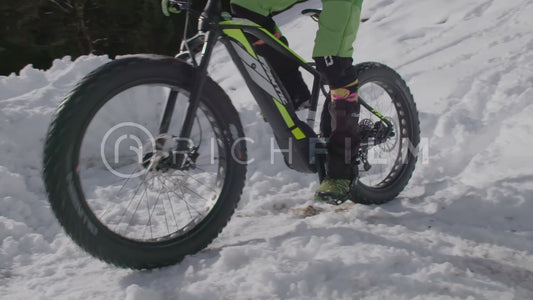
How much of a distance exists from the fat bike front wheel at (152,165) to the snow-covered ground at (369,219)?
0.13m

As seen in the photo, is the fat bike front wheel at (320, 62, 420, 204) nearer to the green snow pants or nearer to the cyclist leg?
the cyclist leg

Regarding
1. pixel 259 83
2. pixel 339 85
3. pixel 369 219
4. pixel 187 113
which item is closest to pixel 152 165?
pixel 187 113

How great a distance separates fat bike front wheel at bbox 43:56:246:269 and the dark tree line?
6.06 meters

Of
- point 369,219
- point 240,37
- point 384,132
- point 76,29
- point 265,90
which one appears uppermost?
point 76,29

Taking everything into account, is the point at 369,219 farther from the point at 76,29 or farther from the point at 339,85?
the point at 76,29

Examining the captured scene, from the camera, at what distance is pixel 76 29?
9203 mm

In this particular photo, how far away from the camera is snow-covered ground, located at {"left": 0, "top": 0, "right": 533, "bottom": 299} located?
2.08 m

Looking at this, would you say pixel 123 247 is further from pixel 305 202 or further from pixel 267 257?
pixel 305 202

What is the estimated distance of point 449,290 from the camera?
2010 millimetres

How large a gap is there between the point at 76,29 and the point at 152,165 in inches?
309

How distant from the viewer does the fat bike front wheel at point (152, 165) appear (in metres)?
2.01

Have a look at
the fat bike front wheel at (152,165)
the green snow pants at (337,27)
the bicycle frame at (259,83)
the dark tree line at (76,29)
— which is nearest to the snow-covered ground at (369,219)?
the fat bike front wheel at (152,165)

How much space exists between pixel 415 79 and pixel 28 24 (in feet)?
22.6

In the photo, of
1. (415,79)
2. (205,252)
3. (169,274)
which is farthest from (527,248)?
(415,79)
